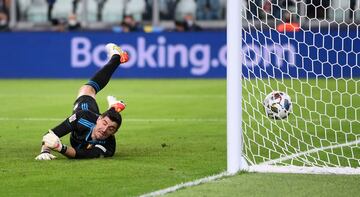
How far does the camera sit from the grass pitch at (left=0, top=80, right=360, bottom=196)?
7.85m

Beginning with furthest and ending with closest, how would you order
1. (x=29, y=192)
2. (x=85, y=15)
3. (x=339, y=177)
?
1. (x=85, y=15)
2. (x=339, y=177)
3. (x=29, y=192)

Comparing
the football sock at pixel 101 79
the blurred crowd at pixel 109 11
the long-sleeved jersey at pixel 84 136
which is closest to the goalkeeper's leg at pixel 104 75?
the football sock at pixel 101 79

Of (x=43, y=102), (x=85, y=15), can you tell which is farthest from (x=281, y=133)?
(x=85, y=15)

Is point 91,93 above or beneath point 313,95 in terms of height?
above

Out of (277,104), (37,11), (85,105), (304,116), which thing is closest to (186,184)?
(85,105)

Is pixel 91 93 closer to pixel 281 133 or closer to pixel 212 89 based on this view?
pixel 281 133

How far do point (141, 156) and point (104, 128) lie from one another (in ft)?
2.20

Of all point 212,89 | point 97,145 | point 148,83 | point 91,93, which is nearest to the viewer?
point 97,145

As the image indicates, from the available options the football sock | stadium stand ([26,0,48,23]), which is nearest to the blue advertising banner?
Answer: stadium stand ([26,0,48,23])

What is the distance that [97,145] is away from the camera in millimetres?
9664

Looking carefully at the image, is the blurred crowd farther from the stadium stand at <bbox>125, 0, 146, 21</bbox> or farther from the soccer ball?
the soccer ball

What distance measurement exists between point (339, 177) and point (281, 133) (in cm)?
319

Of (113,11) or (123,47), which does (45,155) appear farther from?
(113,11)

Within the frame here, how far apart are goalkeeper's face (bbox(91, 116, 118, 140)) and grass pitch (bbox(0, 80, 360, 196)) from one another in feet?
0.82
